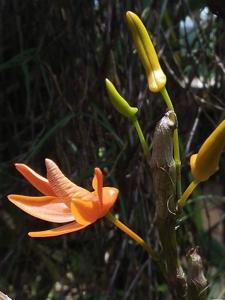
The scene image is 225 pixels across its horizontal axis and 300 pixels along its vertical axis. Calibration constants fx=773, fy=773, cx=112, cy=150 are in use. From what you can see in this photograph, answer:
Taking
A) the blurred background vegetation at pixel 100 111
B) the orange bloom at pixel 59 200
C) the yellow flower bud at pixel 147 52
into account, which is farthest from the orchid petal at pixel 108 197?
the blurred background vegetation at pixel 100 111

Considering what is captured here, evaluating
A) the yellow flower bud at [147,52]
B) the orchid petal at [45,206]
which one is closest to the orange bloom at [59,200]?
the orchid petal at [45,206]

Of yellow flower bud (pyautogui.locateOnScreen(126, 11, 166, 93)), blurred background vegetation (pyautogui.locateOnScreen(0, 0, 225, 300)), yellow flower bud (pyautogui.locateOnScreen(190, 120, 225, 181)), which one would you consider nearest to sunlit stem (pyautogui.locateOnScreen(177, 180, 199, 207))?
yellow flower bud (pyautogui.locateOnScreen(190, 120, 225, 181))

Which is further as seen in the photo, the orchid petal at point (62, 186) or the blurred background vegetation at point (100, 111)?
the blurred background vegetation at point (100, 111)

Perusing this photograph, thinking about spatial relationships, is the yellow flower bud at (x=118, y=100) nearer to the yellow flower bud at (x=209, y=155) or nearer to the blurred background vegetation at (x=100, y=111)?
the yellow flower bud at (x=209, y=155)

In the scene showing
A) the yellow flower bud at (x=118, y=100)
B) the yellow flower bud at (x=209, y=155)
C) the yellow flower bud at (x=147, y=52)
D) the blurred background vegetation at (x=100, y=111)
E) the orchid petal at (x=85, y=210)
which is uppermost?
the yellow flower bud at (x=147, y=52)

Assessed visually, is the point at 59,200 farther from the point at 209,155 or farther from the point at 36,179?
the point at 209,155

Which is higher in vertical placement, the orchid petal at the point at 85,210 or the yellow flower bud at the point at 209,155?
the yellow flower bud at the point at 209,155

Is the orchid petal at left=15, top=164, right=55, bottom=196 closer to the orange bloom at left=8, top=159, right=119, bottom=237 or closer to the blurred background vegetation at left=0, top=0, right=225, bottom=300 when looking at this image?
the orange bloom at left=8, top=159, right=119, bottom=237

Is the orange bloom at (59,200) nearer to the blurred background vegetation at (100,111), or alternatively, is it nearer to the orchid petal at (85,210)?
the orchid petal at (85,210)

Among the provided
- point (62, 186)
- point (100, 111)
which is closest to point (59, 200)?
point (62, 186)
